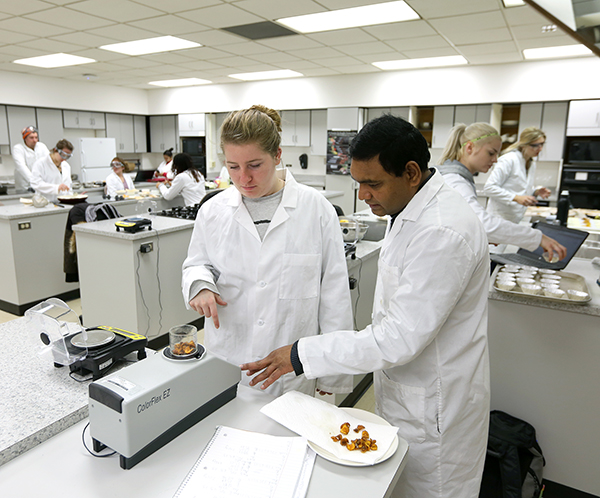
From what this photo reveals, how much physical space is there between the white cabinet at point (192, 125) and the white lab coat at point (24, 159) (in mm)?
2985

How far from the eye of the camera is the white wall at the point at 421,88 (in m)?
5.70

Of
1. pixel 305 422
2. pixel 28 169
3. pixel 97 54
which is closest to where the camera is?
pixel 305 422

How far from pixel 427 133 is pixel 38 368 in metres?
6.79

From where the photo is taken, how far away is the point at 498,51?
5.29 m

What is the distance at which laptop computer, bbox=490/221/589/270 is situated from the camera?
2037mm

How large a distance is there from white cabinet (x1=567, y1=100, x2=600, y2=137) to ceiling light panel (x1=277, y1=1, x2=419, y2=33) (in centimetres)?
302

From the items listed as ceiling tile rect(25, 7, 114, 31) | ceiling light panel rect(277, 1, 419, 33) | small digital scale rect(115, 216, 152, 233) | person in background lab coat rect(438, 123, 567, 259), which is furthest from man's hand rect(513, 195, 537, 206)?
ceiling tile rect(25, 7, 114, 31)

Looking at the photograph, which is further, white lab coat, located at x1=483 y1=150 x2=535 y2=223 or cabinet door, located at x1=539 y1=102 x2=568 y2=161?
cabinet door, located at x1=539 y1=102 x2=568 y2=161

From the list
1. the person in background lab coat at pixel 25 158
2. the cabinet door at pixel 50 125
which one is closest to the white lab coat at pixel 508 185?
the person in background lab coat at pixel 25 158

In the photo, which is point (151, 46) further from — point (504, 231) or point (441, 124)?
point (504, 231)

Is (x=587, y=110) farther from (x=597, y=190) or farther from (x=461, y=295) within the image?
(x=461, y=295)

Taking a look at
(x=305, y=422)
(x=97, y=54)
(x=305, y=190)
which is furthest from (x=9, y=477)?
(x=97, y=54)

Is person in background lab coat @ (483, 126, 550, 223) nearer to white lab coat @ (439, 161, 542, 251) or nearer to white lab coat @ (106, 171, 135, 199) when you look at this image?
white lab coat @ (439, 161, 542, 251)

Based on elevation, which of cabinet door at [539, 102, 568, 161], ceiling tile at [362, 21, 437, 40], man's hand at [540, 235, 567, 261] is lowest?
man's hand at [540, 235, 567, 261]
